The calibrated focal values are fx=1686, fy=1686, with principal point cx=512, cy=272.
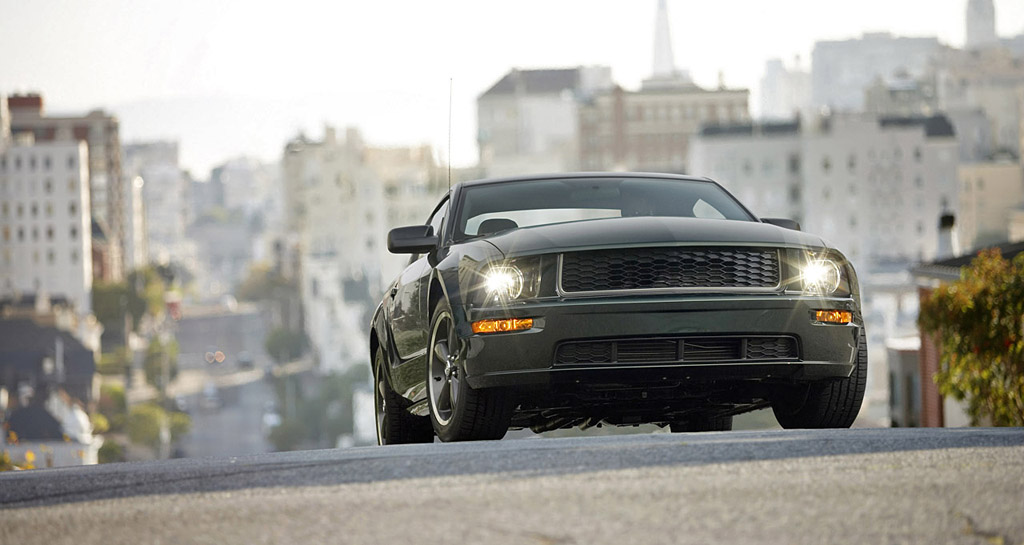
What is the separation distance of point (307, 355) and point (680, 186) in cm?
14943

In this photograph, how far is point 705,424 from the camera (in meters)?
9.83

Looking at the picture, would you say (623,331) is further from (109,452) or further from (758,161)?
(758,161)

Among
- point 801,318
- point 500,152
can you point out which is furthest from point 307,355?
point 801,318

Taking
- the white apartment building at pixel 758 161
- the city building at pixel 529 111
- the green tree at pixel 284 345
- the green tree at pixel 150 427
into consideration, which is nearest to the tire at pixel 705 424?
the green tree at pixel 150 427

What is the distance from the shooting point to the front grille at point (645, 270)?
784cm

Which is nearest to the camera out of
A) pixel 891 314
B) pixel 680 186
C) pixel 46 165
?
pixel 680 186

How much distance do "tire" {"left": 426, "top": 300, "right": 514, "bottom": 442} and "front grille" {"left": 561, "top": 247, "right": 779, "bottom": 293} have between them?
0.63 m

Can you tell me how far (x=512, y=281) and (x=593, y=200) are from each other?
1.43 m

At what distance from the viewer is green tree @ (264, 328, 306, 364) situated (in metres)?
152

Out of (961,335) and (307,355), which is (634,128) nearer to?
(307,355)

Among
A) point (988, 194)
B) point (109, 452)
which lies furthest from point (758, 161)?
point (109, 452)

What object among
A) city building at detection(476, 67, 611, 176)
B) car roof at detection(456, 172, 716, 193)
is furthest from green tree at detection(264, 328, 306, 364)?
car roof at detection(456, 172, 716, 193)

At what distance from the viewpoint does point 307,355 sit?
157250 mm

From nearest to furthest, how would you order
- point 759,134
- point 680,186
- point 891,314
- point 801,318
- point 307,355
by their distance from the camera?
point 801,318 < point 680,186 < point 891,314 < point 759,134 < point 307,355
